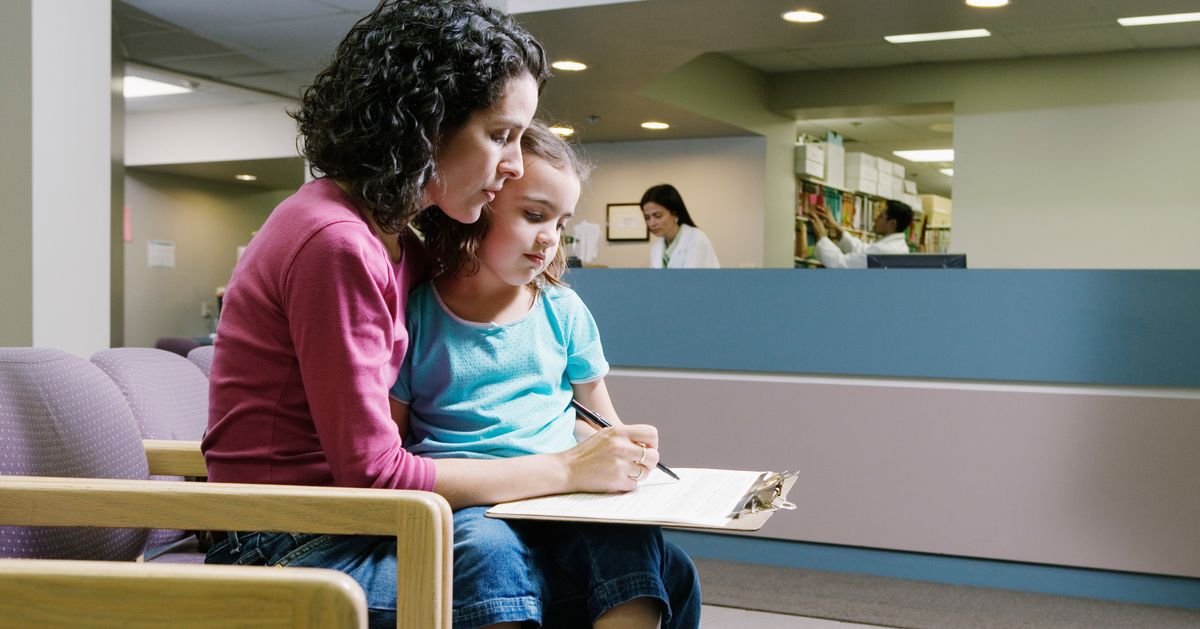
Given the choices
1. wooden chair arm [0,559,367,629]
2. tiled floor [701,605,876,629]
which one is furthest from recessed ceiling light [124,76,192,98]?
wooden chair arm [0,559,367,629]

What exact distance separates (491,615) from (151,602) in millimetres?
430

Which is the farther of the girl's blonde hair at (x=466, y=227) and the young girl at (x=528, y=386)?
the girl's blonde hair at (x=466, y=227)

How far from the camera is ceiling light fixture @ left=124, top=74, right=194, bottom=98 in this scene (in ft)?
27.7

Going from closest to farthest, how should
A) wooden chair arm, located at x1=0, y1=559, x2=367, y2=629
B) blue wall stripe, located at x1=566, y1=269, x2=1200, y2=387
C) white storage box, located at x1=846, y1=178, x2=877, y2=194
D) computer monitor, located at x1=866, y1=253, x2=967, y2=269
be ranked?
wooden chair arm, located at x1=0, y1=559, x2=367, y2=629
blue wall stripe, located at x1=566, y1=269, x2=1200, y2=387
computer monitor, located at x1=866, y1=253, x2=967, y2=269
white storage box, located at x1=846, y1=178, x2=877, y2=194

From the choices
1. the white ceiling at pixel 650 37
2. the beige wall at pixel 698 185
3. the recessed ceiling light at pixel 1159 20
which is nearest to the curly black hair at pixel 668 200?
the white ceiling at pixel 650 37

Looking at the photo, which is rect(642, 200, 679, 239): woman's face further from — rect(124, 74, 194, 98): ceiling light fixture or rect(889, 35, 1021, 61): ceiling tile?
rect(124, 74, 194, 98): ceiling light fixture

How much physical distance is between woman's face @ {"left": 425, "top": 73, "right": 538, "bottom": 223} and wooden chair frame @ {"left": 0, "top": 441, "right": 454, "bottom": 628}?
1.24ft

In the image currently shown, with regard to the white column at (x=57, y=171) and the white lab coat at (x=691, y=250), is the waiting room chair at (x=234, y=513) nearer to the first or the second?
the white column at (x=57, y=171)

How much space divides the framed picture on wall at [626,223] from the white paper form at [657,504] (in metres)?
6.65

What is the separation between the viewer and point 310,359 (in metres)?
1.11

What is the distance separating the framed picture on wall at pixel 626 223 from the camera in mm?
7969

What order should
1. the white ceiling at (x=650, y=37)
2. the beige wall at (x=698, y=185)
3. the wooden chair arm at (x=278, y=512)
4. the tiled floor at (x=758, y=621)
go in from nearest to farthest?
A: the wooden chair arm at (x=278, y=512) < the tiled floor at (x=758, y=621) < the white ceiling at (x=650, y=37) < the beige wall at (x=698, y=185)

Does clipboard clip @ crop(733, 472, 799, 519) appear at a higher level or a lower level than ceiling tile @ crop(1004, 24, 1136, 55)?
lower

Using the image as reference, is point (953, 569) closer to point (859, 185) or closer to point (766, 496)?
point (766, 496)
